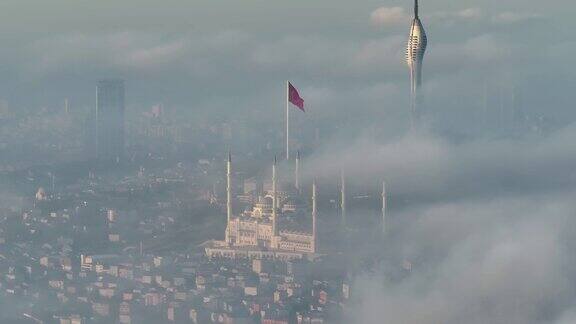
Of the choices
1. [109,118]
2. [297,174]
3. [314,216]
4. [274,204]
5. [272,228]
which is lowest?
[272,228]

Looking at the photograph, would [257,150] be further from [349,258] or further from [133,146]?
[349,258]

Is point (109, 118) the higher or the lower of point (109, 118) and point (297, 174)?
the higher

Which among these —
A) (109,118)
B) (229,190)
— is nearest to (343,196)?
(229,190)

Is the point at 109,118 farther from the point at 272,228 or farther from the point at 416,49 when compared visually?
the point at 416,49

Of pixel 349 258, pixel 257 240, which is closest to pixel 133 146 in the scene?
pixel 257 240

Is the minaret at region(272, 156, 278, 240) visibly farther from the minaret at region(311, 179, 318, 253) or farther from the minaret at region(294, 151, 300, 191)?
the minaret at region(311, 179, 318, 253)

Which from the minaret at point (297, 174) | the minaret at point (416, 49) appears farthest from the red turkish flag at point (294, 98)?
the minaret at point (416, 49)

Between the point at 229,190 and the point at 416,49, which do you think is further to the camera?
the point at 416,49

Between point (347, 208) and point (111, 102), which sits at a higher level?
point (111, 102)

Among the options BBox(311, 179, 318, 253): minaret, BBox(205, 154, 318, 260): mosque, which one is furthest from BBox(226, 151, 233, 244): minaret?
BBox(311, 179, 318, 253): minaret
